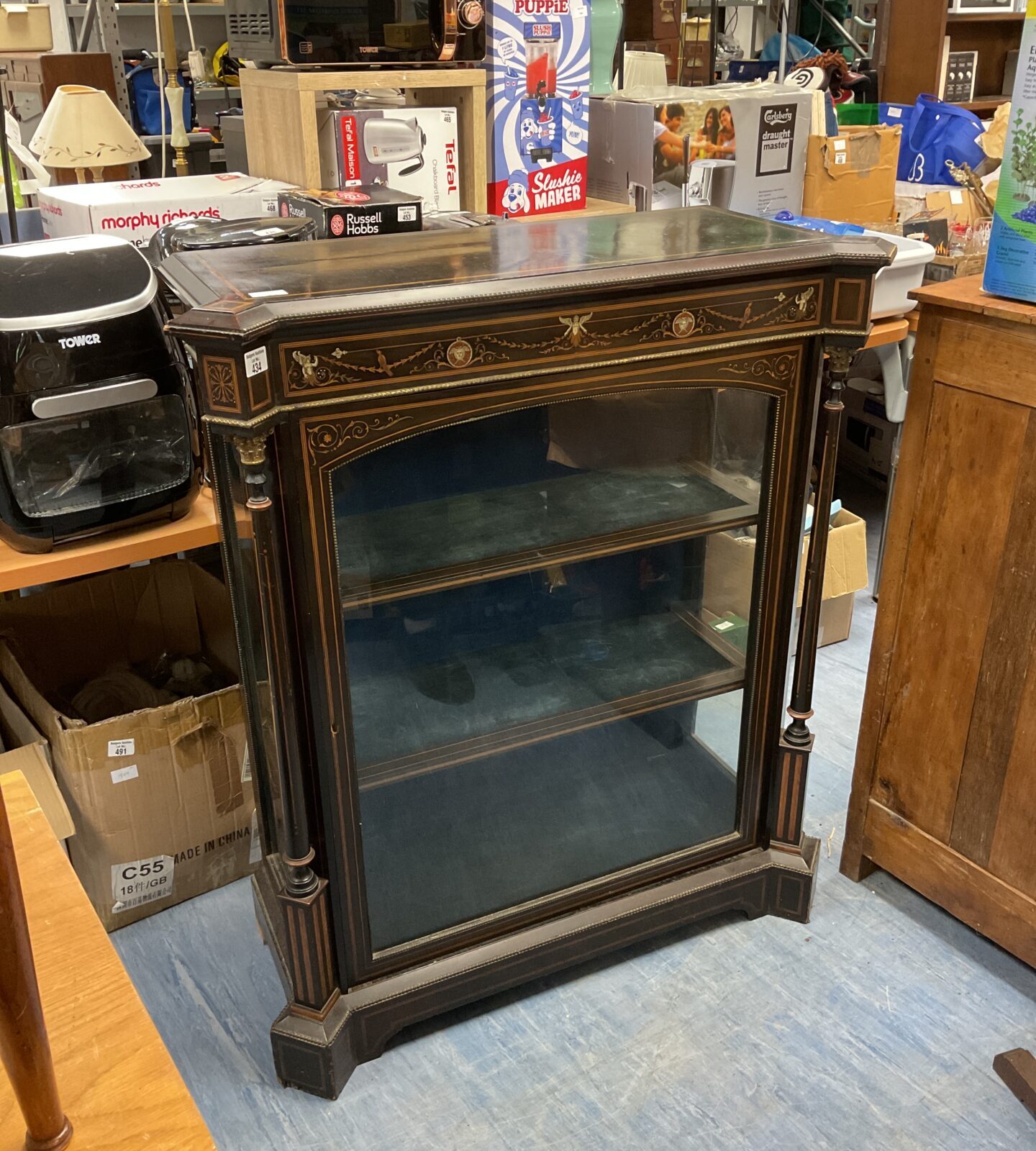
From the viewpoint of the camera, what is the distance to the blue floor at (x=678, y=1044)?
4.97 ft

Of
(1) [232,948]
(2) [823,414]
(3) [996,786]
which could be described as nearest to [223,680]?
(1) [232,948]

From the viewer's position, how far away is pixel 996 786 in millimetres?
1691

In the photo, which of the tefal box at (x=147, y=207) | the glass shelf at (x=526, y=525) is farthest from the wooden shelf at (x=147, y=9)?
the glass shelf at (x=526, y=525)

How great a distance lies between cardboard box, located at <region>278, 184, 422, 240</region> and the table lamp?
952mm

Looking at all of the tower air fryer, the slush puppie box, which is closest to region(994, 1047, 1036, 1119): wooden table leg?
the slush puppie box

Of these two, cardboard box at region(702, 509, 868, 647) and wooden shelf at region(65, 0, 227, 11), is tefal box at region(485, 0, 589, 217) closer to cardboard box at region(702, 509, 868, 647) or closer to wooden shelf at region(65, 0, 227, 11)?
cardboard box at region(702, 509, 868, 647)

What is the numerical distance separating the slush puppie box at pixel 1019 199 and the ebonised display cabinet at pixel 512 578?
199 mm

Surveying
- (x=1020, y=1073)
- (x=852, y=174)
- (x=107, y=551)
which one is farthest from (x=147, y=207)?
(x=1020, y=1073)

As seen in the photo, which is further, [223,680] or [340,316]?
[223,680]

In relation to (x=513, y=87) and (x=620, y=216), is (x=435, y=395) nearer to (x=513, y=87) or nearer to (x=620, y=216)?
(x=620, y=216)

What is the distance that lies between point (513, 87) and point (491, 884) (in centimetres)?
146

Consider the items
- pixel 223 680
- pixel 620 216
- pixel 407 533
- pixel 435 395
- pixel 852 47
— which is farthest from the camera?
pixel 852 47

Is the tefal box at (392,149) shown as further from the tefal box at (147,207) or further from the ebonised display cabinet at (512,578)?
the ebonised display cabinet at (512,578)

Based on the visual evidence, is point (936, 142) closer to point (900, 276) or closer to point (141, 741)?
point (900, 276)
